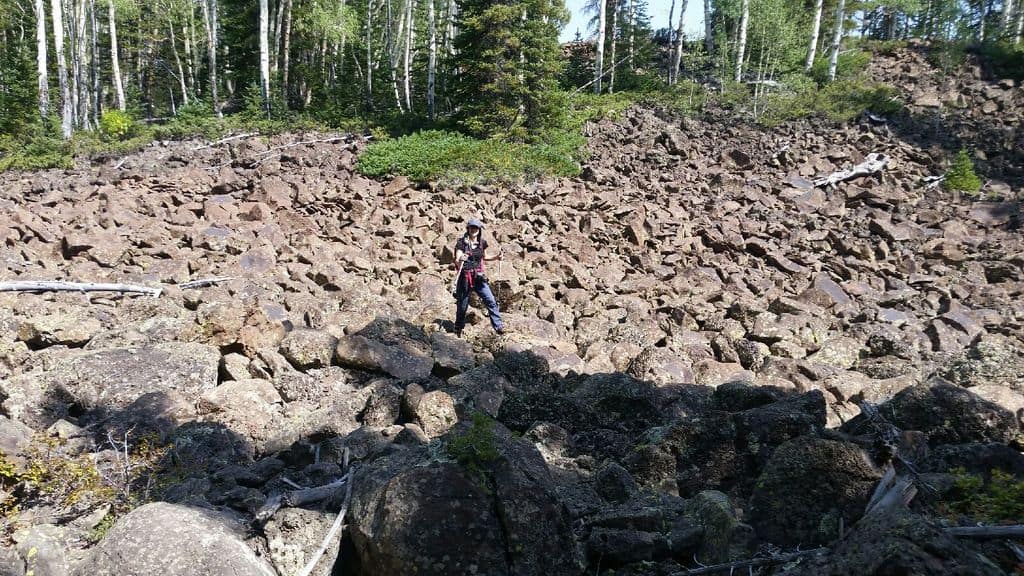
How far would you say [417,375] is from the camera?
6.77m

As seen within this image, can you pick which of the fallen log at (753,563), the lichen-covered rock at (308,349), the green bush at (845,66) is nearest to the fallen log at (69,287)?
the lichen-covered rock at (308,349)

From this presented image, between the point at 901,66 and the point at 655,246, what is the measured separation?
19.2 m

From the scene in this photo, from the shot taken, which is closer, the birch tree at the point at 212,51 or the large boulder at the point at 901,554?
the large boulder at the point at 901,554

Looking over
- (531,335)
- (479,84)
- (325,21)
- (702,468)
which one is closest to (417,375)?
(531,335)

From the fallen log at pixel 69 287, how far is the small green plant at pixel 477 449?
663 centimetres

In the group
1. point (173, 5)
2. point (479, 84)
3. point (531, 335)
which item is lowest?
point (531, 335)

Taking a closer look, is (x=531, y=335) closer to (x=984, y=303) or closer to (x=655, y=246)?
(x=655, y=246)

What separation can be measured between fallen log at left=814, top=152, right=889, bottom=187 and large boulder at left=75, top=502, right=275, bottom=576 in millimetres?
17440

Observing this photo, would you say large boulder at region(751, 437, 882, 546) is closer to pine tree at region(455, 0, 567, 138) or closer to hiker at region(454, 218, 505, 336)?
hiker at region(454, 218, 505, 336)

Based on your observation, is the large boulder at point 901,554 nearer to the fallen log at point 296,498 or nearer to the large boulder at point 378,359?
the fallen log at point 296,498

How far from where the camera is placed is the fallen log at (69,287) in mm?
7676

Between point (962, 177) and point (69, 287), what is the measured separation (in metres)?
20.4

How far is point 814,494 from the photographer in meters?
3.72

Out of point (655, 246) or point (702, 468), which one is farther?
point (655, 246)
